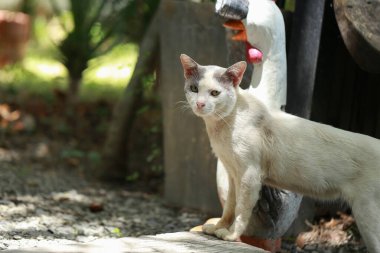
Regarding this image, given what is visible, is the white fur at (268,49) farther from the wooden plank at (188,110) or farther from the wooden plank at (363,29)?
the wooden plank at (188,110)

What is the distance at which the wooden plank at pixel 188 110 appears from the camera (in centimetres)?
575

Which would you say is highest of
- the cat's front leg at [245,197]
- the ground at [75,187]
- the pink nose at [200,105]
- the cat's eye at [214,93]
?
the cat's eye at [214,93]

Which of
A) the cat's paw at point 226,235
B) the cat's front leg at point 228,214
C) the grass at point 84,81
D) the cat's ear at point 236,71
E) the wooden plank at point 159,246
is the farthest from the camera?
the grass at point 84,81

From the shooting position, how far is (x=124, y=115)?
23.1 ft

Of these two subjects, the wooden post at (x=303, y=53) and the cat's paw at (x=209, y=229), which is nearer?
the cat's paw at (x=209, y=229)

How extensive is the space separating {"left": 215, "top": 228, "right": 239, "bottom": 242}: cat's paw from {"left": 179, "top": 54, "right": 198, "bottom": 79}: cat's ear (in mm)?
941

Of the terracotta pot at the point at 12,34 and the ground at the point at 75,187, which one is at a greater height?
the terracotta pot at the point at 12,34

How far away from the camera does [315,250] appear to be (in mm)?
5203

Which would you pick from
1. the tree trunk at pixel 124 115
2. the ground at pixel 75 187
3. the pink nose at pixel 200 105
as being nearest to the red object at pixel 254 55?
the pink nose at pixel 200 105

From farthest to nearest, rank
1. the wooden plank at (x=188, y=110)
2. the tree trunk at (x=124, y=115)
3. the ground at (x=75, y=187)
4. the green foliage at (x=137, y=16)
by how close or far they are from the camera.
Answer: the green foliage at (x=137, y=16)
the tree trunk at (x=124, y=115)
the wooden plank at (x=188, y=110)
the ground at (x=75, y=187)

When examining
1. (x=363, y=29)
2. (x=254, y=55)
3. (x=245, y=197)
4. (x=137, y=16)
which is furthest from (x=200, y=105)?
(x=137, y=16)

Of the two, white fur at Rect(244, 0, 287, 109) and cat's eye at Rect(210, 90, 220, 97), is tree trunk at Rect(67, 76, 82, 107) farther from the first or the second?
cat's eye at Rect(210, 90, 220, 97)

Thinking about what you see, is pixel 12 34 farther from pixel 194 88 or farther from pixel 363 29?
pixel 363 29

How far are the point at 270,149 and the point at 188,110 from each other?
7.24ft
